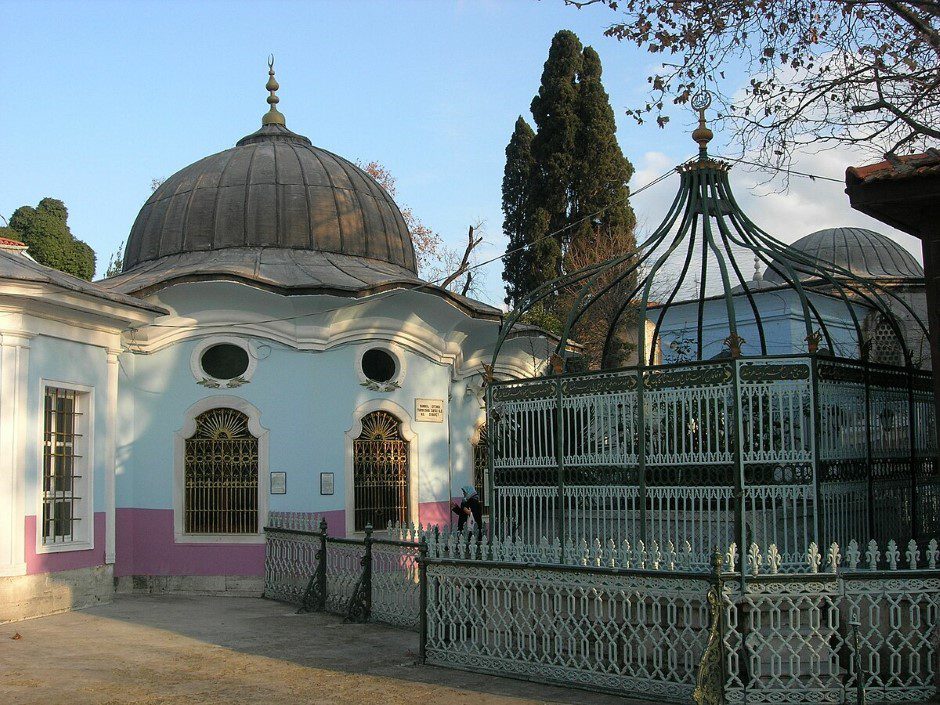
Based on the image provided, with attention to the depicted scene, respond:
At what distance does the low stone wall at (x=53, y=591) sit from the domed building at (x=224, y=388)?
28 millimetres

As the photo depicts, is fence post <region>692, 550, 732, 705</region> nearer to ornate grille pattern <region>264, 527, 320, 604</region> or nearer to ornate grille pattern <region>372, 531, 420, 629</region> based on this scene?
ornate grille pattern <region>372, 531, 420, 629</region>

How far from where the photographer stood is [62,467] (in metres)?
12.6

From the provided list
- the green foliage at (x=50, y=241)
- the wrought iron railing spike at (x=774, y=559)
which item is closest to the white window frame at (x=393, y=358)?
the wrought iron railing spike at (x=774, y=559)

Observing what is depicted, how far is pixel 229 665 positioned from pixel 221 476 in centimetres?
583

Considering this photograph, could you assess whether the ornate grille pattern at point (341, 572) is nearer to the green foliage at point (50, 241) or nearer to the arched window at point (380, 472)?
the arched window at point (380, 472)

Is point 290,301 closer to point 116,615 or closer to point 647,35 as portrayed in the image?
point 116,615

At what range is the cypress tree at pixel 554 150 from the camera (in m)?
28.4

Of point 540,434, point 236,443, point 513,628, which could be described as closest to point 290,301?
point 236,443

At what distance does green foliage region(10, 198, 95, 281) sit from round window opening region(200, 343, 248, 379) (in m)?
15.6

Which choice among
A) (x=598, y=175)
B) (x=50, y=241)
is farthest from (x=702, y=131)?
(x=50, y=241)

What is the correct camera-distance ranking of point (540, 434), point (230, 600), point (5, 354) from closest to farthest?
point (540, 434) < point (5, 354) < point (230, 600)

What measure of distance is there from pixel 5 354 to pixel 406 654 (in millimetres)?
6138

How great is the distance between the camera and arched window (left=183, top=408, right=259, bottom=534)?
1430 centimetres

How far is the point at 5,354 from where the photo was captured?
11391mm
